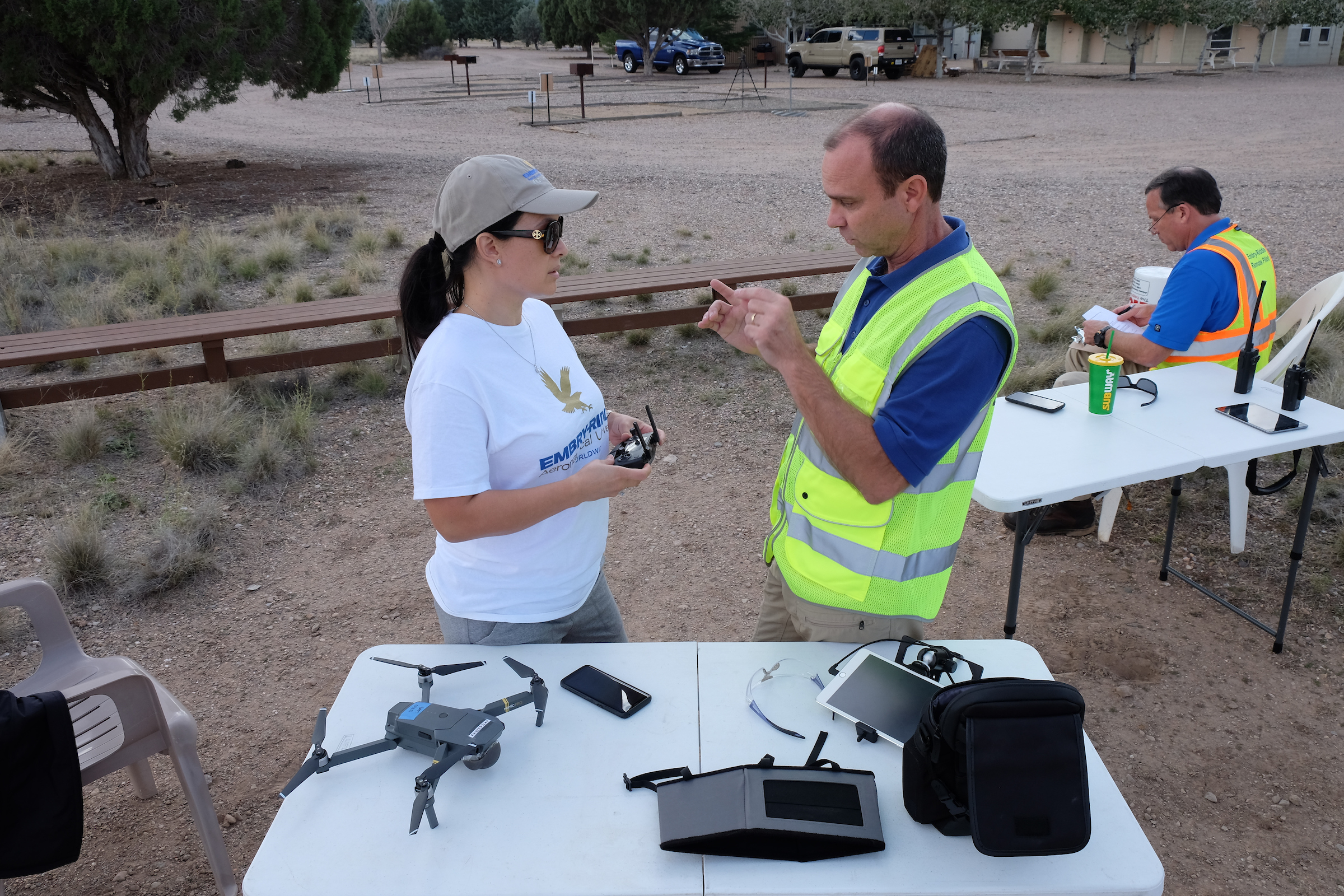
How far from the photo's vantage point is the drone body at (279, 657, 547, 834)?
1793 millimetres

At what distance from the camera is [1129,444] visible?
327cm

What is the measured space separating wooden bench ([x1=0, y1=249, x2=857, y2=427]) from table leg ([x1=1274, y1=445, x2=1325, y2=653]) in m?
4.02

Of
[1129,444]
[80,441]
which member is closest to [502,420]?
[1129,444]

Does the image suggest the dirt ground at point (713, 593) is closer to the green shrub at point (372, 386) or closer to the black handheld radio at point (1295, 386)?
the green shrub at point (372, 386)

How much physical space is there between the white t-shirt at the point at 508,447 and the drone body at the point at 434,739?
0.34 metres

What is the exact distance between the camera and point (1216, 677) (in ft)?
12.0

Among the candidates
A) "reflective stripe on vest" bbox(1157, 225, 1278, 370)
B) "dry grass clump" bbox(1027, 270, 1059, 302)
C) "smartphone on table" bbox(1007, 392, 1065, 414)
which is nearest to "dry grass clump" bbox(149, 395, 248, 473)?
"smartphone on table" bbox(1007, 392, 1065, 414)

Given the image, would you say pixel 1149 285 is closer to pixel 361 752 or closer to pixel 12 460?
pixel 361 752

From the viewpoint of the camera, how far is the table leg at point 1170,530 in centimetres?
416

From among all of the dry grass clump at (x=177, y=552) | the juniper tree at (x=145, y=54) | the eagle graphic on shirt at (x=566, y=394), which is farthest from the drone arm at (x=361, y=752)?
the juniper tree at (x=145, y=54)

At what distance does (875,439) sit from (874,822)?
0.74m

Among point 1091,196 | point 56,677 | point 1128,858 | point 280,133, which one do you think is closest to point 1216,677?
point 1128,858

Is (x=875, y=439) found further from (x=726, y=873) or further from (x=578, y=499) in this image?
(x=726, y=873)

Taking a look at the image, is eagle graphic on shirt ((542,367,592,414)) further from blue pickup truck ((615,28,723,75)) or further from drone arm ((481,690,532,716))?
blue pickup truck ((615,28,723,75))
